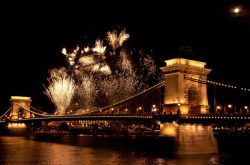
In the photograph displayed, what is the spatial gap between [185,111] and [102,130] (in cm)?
2981

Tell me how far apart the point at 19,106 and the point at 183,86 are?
44.7 meters

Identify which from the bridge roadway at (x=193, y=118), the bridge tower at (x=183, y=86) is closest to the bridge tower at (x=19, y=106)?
the bridge roadway at (x=193, y=118)

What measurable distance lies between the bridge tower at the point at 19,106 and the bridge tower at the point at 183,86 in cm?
4276

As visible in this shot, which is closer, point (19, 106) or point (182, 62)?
point (182, 62)

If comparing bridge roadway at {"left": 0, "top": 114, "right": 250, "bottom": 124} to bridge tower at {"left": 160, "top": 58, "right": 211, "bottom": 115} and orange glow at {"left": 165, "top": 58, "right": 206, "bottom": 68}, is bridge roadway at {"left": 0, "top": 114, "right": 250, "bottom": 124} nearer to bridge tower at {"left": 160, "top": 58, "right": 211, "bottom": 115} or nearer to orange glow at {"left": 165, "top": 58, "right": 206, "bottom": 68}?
bridge tower at {"left": 160, "top": 58, "right": 211, "bottom": 115}

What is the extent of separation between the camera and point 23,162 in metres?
25.4

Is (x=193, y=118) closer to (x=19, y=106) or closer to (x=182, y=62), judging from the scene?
(x=182, y=62)

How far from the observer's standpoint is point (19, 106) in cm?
6856

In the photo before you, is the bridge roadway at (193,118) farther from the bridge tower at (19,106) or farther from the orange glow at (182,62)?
the bridge tower at (19,106)

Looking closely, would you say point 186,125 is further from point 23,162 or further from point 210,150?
point 23,162

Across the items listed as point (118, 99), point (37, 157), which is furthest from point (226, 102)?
point (37, 157)

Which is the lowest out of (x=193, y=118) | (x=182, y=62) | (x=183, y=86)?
(x=193, y=118)

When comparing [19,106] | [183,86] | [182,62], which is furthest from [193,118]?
[19,106]

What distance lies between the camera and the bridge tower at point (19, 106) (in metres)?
68.2
